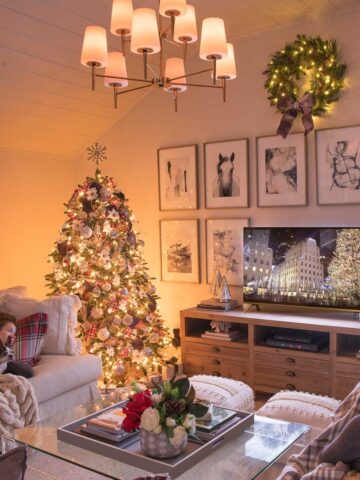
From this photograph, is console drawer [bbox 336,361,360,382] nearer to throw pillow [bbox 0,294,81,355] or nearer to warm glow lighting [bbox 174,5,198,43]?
throw pillow [bbox 0,294,81,355]

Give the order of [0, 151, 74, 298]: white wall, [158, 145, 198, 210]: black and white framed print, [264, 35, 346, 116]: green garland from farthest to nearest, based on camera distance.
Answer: [0, 151, 74, 298]: white wall, [158, 145, 198, 210]: black and white framed print, [264, 35, 346, 116]: green garland

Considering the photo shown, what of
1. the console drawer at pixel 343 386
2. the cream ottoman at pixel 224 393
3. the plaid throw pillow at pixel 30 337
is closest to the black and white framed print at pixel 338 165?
the console drawer at pixel 343 386

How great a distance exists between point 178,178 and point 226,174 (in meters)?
0.52

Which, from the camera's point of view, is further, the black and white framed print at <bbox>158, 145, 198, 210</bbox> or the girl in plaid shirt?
the black and white framed print at <bbox>158, 145, 198, 210</bbox>

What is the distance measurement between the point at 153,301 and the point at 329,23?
2640 millimetres

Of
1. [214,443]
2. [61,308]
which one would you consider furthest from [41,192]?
[214,443]

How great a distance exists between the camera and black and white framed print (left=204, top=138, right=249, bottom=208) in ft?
14.9

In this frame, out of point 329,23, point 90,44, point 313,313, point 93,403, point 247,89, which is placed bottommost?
point 93,403

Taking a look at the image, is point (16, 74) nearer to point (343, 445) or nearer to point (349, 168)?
point (349, 168)

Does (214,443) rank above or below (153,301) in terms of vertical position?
below

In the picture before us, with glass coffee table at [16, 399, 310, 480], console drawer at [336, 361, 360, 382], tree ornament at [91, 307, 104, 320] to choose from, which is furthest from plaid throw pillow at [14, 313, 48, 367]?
console drawer at [336, 361, 360, 382]

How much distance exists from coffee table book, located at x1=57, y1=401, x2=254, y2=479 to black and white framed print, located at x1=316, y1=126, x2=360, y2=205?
216cm

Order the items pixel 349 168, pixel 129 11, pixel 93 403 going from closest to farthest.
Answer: pixel 129 11 < pixel 93 403 < pixel 349 168

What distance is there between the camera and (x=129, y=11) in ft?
8.03
